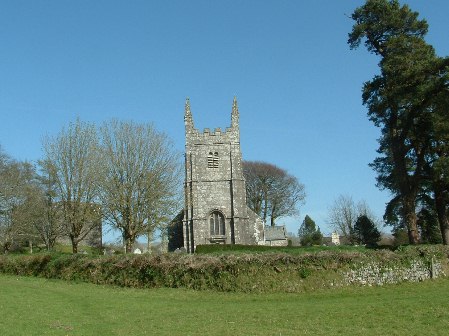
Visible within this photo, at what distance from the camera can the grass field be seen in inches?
442

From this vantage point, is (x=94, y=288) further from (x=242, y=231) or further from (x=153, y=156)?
(x=242, y=231)

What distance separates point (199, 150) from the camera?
4706 cm

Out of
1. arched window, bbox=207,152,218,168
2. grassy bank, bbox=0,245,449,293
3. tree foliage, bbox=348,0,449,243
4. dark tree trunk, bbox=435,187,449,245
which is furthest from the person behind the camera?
arched window, bbox=207,152,218,168

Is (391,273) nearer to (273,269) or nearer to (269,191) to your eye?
(273,269)

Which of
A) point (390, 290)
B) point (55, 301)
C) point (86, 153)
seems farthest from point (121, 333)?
point (86, 153)

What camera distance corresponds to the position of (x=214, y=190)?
46.0 m

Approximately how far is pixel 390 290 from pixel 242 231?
1022 inches

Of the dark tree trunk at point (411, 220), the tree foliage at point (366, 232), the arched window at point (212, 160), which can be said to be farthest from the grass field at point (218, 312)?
the tree foliage at point (366, 232)

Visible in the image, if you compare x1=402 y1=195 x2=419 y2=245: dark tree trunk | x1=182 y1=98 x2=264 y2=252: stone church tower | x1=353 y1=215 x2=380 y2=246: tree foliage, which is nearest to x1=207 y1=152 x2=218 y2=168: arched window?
x1=182 y1=98 x2=264 y2=252: stone church tower

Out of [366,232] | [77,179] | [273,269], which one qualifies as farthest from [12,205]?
[366,232]

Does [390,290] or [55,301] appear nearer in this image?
[55,301]

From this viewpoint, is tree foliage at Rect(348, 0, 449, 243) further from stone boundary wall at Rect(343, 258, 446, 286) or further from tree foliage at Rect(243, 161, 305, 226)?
tree foliage at Rect(243, 161, 305, 226)

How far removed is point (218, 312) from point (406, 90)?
737 inches

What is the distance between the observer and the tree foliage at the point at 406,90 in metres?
27.1
